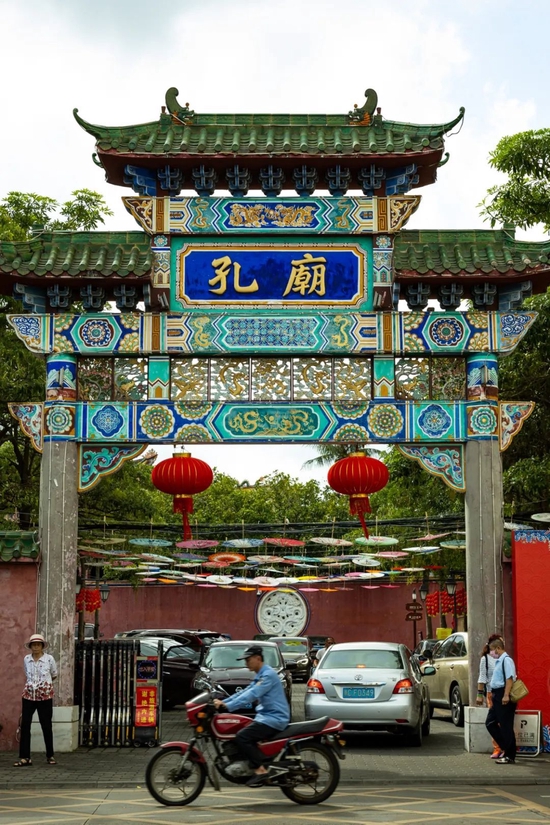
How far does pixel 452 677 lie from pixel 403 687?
431cm

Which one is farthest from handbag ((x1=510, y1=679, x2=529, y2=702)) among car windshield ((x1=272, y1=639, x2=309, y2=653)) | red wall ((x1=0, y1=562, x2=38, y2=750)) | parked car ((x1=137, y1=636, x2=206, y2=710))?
car windshield ((x1=272, y1=639, x2=309, y2=653))

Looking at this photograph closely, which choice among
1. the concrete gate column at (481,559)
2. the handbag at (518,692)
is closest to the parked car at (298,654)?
the concrete gate column at (481,559)

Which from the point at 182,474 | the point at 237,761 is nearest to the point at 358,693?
the point at 182,474

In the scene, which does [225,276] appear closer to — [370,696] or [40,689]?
[40,689]

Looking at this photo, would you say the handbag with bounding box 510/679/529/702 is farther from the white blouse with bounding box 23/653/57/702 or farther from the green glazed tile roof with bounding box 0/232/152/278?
the green glazed tile roof with bounding box 0/232/152/278

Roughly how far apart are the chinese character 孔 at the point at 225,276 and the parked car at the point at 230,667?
23.5 ft

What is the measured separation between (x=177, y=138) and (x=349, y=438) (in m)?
4.85

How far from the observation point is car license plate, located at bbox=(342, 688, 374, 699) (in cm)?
1505

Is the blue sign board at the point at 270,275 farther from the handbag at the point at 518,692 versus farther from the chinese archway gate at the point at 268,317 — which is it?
the handbag at the point at 518,692

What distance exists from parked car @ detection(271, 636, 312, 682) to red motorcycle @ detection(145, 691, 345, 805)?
2125 cm

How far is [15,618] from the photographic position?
48.0 feet

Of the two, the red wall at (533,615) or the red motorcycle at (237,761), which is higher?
the red wall at (533,615)

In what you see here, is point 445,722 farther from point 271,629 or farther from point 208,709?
point 271,629

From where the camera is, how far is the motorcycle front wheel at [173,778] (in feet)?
33.7
